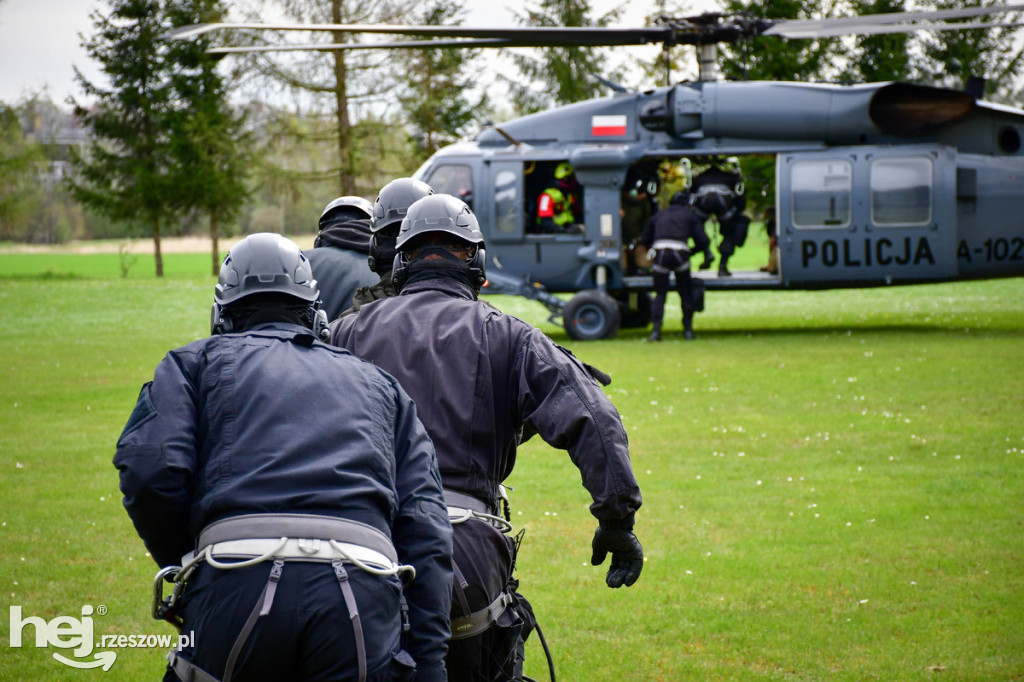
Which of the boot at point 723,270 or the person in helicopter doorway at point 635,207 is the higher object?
the person in helicopter doorway at point 635,207

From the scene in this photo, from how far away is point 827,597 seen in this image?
19.4 feet

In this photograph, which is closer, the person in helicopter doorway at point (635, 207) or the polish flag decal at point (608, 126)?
the polish flag decal at point (608, 126)

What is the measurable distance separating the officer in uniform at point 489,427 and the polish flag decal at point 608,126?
13678 millimetres

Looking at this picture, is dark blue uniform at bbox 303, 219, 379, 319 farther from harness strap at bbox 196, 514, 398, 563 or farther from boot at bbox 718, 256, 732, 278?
boot at bbox 718, 256, 732, 278

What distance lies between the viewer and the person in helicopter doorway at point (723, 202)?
17.3 metres

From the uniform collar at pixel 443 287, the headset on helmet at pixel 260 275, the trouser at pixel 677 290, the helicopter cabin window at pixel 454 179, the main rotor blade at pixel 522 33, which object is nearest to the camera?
the headset on helmet at pixel 260 275

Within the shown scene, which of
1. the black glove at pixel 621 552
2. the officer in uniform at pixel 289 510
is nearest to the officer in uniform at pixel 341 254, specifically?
the black glove at pixel 621 552

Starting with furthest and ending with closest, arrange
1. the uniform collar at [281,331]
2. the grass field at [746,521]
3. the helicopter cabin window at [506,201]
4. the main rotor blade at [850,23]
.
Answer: the helicopter cabin window at [506,201] < the main rotor blade at [850,23] < the grass field at [746,521] < the uniform collar at [281,331]

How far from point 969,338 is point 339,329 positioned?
48.1 ft

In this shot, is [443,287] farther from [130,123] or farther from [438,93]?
[130,123]

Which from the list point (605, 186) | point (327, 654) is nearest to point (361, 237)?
point (327, 654)

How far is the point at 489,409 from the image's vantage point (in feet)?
12.4

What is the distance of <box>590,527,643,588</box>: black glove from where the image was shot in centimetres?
378

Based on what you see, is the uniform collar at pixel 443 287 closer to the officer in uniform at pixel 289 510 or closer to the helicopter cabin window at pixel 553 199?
the officer in uniform at pixel 289 510
